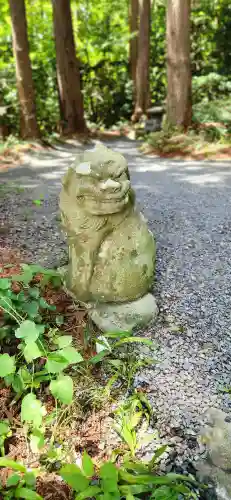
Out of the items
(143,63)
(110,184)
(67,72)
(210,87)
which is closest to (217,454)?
(110,184)

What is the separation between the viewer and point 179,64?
7500mm

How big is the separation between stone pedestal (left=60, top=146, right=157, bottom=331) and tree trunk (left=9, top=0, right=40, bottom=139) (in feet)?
22.1

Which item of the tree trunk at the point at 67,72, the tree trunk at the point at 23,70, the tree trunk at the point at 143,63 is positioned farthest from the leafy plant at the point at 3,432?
the tree trunk at the point at 143,63

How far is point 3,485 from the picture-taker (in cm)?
155

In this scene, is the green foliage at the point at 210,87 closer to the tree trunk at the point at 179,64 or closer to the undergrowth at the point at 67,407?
the tree trunk at the point at 179,64

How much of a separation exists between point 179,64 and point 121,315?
663cm

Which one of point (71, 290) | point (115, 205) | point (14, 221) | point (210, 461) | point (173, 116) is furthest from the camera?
point (173, 116)

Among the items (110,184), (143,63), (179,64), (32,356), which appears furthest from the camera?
(143,63)

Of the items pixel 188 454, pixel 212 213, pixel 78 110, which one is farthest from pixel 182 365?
pixel 78 110

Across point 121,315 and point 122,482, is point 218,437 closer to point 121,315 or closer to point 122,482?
point 122,482

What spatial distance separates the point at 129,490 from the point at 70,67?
394 inches

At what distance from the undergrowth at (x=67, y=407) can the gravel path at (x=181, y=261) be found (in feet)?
0.55

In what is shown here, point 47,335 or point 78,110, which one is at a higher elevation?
point 78,110

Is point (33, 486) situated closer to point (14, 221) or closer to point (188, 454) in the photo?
point (188, 454)
